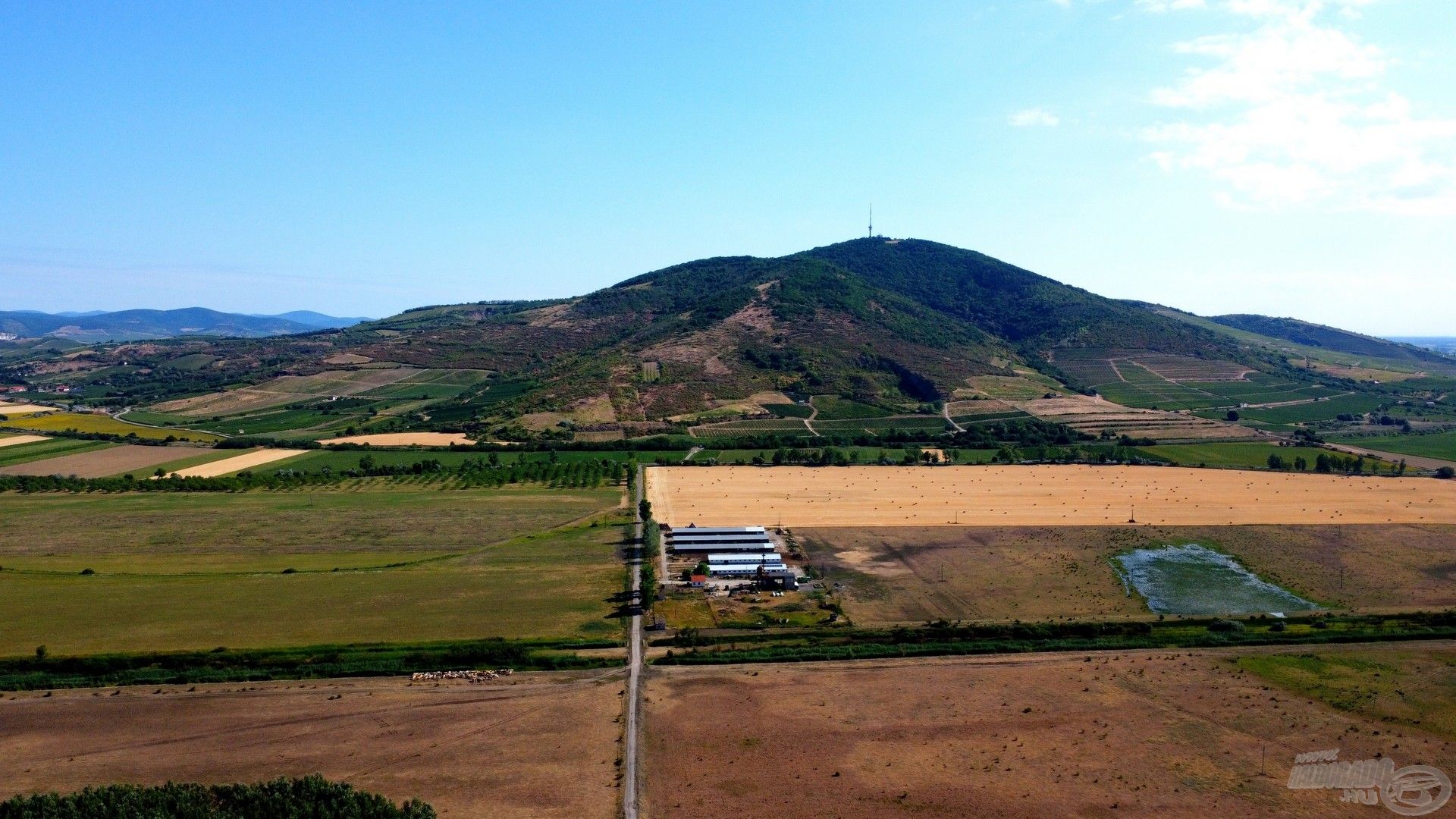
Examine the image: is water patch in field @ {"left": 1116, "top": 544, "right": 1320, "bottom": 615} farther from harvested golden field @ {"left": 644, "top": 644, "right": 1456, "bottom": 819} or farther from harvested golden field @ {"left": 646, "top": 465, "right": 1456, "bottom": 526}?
harvested golden field @ {"left": 646, "top": 465, "right": 1456, "bottom": 526}

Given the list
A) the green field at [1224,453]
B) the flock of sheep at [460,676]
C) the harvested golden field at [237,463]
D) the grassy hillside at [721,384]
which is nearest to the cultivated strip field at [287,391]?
the grassy hillside at [721,384]

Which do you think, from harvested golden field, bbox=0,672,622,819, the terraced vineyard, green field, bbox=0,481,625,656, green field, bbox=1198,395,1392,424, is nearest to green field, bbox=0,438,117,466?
green field, bbox=0,481,625,656

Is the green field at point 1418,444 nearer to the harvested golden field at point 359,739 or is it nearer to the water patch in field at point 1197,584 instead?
the water patch in field at point 1197,584

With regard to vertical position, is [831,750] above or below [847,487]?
below

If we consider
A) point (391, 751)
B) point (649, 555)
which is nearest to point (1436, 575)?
point (649, 555)

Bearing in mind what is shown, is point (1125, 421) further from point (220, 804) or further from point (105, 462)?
point (105, 462)

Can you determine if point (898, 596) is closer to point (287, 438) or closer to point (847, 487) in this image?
point (847, 487)
